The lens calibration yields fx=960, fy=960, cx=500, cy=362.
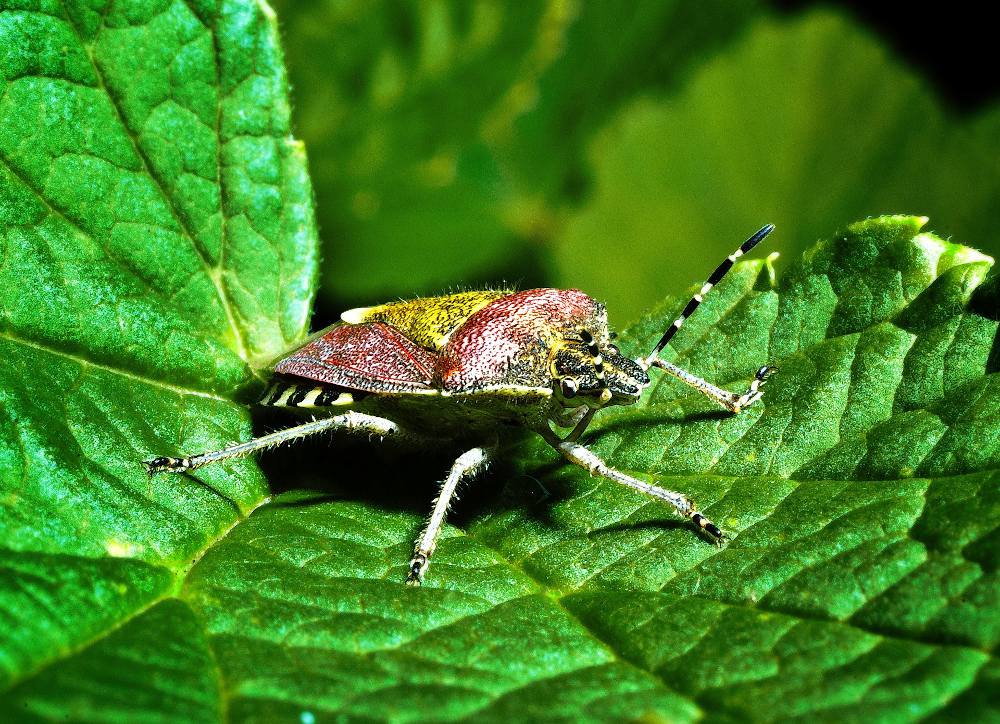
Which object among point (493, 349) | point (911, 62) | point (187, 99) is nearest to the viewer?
point (187, 99)

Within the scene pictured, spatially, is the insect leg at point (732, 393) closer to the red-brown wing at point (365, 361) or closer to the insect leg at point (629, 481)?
the insect leg at point (629, 481)

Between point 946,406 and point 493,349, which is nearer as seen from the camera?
point 946,406

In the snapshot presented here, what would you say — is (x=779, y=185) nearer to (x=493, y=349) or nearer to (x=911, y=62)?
(x=911, y=62)

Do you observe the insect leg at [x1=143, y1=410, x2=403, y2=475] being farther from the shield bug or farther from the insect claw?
the insect claw

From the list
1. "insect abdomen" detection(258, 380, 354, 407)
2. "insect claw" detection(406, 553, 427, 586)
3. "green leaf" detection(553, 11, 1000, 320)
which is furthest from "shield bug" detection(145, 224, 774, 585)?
"green leaf" detection(553, 11, 1000, 320)

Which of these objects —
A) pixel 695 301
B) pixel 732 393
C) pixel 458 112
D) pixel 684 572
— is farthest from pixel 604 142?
pixel 684 572

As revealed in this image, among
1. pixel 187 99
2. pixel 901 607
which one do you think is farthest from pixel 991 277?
pixel 187 99

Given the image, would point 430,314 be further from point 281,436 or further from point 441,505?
point 441,505
